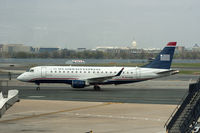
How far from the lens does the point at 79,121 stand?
95.9ft

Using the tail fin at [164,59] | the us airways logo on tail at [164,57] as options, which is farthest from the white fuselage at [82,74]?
the us airways logo on tail at [164,57]

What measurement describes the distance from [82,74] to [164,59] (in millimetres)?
12640

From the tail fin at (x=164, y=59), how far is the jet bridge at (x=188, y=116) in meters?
31.7

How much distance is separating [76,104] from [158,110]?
8.73 metres

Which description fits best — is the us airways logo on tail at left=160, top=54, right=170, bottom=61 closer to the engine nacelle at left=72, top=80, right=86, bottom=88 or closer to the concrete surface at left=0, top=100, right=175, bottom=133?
the engine nacelle at left=72, top=80, right=86, bottom=88

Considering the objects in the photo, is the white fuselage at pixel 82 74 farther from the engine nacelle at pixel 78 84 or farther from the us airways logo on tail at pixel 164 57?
the us airways logo on tail at pixel 164 57

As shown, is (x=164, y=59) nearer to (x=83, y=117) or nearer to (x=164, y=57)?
(x=164, y=57)

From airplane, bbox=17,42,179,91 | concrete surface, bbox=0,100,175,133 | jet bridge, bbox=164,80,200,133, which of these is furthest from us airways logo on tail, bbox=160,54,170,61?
jet bridge, bbox=164,80,200,133

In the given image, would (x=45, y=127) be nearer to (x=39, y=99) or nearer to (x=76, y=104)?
(x=76, y=104)

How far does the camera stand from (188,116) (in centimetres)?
2183

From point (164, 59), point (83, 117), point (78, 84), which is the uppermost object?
point (164, 59)

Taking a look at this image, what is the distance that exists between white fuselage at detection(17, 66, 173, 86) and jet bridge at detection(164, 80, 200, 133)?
30.2 m

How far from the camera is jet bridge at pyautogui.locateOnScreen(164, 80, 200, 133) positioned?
21.4 meters

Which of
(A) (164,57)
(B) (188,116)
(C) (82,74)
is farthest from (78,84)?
(B) (188,116)
